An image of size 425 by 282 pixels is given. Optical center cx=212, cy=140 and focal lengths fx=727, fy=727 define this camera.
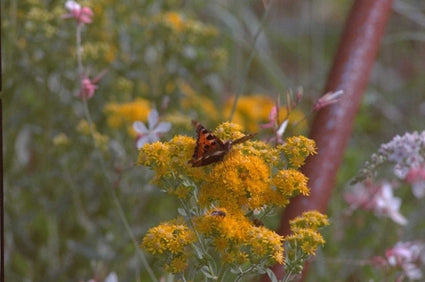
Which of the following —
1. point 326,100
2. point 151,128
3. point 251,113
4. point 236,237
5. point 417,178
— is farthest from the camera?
point 251,113

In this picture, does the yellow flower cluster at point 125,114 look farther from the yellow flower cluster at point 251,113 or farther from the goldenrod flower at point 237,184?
the goldenrod flower at point 237,184

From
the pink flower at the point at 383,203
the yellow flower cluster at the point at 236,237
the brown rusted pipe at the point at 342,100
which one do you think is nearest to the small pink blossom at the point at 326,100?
the brown rusted pipe at the point at 342,100

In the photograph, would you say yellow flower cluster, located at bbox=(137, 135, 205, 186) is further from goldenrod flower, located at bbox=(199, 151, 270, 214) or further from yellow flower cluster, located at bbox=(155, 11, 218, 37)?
yellow flower cluster, located at bbox=(155, 11, 218, 37)

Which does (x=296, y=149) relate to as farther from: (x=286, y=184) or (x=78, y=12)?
(x=78, y=12)

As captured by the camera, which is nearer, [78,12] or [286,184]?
[286,184]

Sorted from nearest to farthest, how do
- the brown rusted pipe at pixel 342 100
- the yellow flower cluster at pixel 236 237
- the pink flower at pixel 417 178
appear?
the yellow flower cluster at pixel 236 237, the brown rusted pipe at pixel 342 100, the pink flower at pixel 417 178

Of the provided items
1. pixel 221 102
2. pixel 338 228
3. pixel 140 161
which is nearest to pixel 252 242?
pixel 140 161

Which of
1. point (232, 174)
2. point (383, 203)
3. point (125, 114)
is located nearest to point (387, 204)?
point (383, 203)
